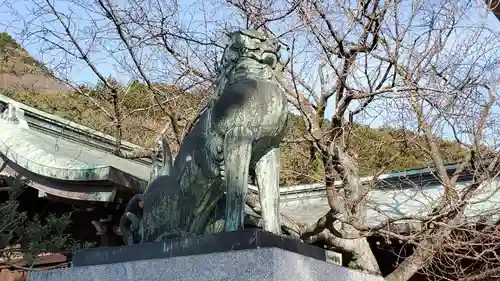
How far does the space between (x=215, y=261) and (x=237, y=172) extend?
50cm

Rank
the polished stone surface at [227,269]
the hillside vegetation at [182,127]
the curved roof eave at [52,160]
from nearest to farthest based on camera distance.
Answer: the polished stone surface at [227,269]
the curved roof eave at [52,160]
the hillside vegetation at [182,127]

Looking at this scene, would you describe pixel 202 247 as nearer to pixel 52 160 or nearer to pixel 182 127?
pixel 52 160

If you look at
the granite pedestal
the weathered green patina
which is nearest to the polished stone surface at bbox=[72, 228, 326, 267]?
the granite pedestal

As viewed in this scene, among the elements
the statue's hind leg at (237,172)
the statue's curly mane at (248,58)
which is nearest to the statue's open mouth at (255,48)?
the statue's curly mane at (248,58)

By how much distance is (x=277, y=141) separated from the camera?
3172mm

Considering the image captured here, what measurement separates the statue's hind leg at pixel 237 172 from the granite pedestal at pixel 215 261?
8.6 inches

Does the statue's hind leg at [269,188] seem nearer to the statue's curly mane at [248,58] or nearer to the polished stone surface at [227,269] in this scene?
the polished stone surface at [227,269]

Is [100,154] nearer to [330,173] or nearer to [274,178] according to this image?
[330,173]

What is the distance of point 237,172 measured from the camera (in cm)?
303

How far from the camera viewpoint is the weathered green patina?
305cm

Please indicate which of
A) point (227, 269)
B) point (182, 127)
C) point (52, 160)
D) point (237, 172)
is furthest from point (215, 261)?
point (182, 127)

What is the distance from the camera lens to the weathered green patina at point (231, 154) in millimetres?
3047

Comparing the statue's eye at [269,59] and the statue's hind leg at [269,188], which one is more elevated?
the statue's eye at [269,59]

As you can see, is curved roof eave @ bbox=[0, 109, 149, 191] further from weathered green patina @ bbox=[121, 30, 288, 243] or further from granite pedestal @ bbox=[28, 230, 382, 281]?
granite pedestal @ bbox=[28, 230, 382, 281]
